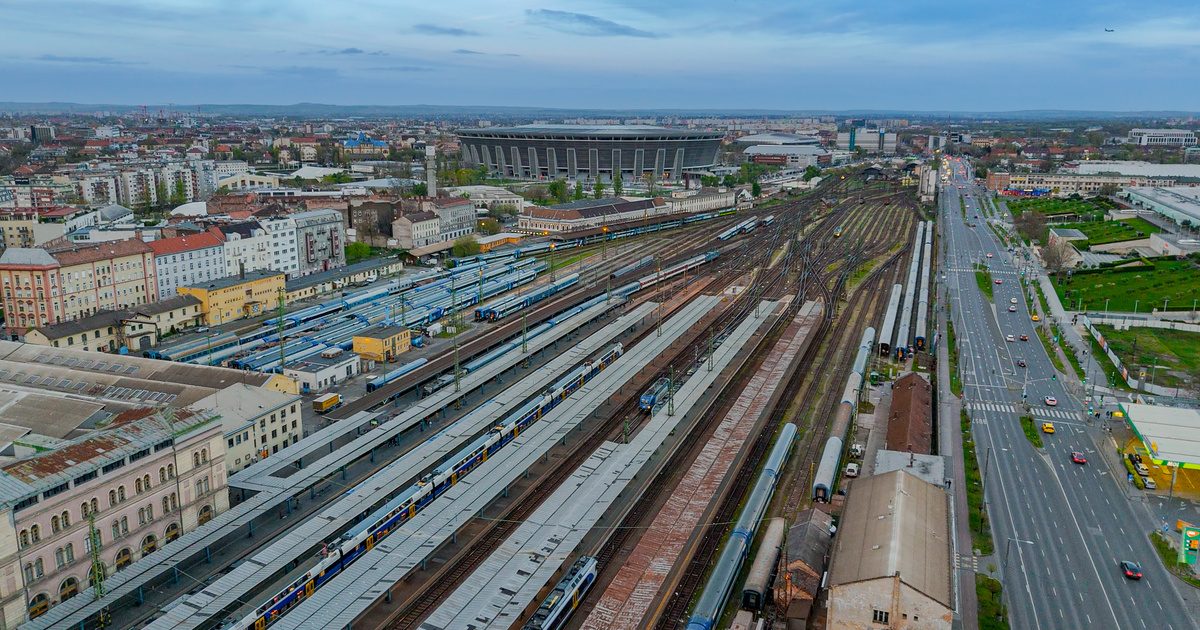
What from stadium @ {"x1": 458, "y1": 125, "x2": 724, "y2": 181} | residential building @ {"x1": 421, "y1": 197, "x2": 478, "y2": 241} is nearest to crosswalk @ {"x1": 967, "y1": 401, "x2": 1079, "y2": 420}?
residential building @ {"x1": 421, "y1": 197, "x2": 478, "y2": 241}

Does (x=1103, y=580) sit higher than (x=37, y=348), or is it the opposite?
(x=37, y=348)

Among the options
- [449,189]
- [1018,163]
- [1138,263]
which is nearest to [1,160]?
[449,189]

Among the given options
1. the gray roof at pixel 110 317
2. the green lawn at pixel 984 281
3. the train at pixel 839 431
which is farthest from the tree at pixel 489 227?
the train at pixel 839 431

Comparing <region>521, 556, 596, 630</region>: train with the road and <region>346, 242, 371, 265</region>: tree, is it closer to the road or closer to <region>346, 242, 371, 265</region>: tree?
the road

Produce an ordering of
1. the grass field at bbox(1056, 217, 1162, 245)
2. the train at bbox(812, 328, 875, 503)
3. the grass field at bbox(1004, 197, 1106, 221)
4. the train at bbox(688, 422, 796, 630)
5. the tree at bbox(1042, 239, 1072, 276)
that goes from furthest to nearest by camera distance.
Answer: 1. the grass field at bbox(1004, 197, 1106, 221)
2. the grass field at bbox(1056, 217, 1162, 245)
3. the tree at bbox(1042, 239, 1072, 276)
4. the train at bbox(812, 328, 875, 503)
5. the train at bbox(688, 422, 796, 630)

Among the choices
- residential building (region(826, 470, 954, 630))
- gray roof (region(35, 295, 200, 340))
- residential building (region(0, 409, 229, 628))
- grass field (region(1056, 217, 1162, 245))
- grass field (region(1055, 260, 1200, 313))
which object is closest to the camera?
residential building (region(826, 470, 954, 630))

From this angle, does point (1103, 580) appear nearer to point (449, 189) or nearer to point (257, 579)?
point (257, 579)
